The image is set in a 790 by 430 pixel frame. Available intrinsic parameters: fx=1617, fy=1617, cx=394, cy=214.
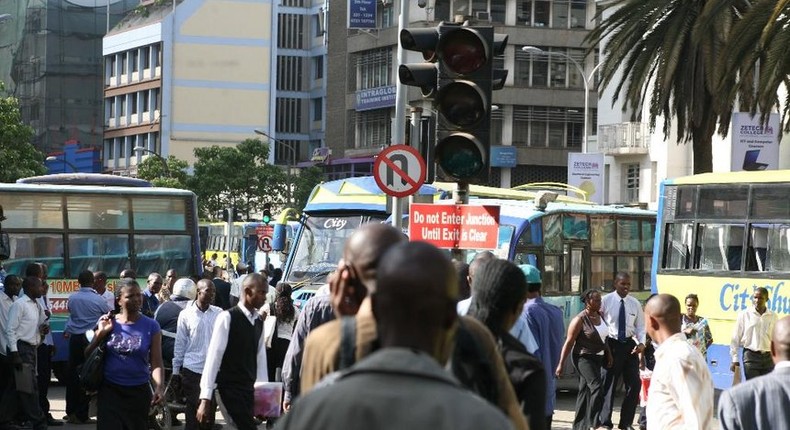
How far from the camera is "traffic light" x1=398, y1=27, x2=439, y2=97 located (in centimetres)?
1166

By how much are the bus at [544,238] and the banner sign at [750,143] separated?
25.2 ft

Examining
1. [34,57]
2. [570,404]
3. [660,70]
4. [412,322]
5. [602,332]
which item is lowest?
[570,404]

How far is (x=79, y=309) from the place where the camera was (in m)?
18.2

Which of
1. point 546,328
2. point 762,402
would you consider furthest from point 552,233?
point 762,402

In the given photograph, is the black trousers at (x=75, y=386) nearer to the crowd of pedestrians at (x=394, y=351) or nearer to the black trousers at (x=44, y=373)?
the crowd of pedestrians at (x=394, y=351)

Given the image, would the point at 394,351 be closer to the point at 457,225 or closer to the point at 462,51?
the point at 462,51

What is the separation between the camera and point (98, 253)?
80.0 feet

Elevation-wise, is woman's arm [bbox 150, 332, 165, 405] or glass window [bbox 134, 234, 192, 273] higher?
glass window [bbox 134, 234, 192, 273]

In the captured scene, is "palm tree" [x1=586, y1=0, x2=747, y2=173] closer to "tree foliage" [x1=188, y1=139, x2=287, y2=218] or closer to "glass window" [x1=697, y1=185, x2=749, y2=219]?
"glass window" [x1=697, y1=185, x2=749, y2=219]

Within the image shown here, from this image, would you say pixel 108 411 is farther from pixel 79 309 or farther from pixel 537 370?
pixel 79 309

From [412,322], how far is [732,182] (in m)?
19.7

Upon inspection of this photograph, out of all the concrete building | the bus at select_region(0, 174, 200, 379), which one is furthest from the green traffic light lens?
the concrete building

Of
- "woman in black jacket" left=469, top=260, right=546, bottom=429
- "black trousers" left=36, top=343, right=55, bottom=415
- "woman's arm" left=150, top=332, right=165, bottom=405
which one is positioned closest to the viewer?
"woman in black jacket" left=469, top=260, right=546, bottom=429

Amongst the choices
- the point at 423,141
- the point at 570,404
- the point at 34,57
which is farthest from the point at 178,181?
the point at 423,141
